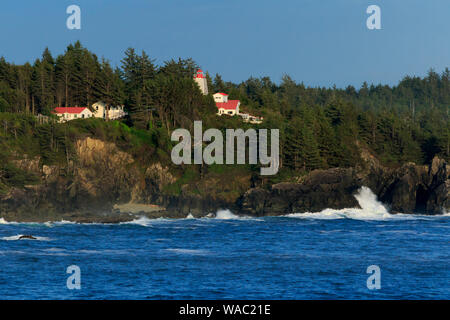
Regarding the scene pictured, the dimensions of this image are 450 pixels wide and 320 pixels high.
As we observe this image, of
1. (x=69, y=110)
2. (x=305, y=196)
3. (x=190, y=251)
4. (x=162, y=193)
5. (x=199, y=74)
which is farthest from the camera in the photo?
(x=199, y=74)

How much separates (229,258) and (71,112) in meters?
67.8

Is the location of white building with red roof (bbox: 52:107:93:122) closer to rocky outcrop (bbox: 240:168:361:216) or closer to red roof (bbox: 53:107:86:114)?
red roof (bbox: 53:107:86:114)

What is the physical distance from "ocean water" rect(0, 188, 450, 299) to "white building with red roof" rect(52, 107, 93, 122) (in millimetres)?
36120

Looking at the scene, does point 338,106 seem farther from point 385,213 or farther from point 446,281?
Answer: point 446,281

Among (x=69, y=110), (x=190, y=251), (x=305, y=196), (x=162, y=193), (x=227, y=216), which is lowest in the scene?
(x=190, y=251)

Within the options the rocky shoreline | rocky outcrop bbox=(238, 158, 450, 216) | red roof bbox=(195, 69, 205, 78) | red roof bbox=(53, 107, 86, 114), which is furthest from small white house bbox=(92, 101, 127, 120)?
rocky outcrop bbox=(238, 158, 450, 216)

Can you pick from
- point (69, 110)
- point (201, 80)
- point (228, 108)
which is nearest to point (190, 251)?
point (69, 110)

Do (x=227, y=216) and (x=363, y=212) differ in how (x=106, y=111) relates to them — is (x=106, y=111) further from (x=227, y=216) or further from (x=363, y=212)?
(x=363, y=212)

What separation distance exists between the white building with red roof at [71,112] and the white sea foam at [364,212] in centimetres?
4485

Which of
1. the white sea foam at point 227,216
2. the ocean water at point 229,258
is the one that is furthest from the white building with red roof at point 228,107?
the ocean water at point 229,258

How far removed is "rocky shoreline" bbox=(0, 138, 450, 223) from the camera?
9962 centimetres

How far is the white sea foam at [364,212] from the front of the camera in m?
102

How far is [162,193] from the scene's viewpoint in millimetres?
105938
